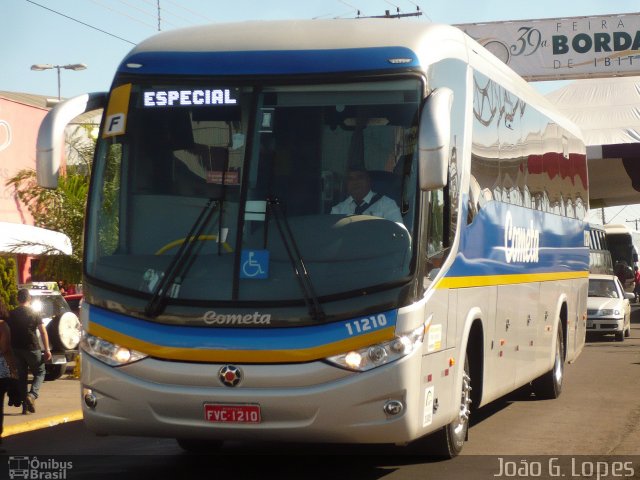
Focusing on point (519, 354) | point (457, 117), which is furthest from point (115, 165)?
point (519, 354)

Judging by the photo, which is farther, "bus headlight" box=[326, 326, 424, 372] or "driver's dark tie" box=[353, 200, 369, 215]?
"driver's dark tie" box=[353, 200, 369, 215]

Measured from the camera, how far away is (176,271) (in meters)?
8.99

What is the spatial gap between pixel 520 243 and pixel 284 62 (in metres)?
4.96

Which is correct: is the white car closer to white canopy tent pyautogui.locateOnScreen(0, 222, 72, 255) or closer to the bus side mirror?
white canopy tent pyautogui.locateOnScreen(0, 222, 72, 255)

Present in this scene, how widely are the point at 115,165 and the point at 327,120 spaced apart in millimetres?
1630

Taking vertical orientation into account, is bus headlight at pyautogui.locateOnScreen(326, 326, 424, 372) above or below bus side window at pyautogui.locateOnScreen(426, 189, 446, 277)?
below

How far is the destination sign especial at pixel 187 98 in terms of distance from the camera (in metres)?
9.36

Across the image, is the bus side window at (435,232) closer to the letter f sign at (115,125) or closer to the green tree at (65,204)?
the letter f sign at (115,125)

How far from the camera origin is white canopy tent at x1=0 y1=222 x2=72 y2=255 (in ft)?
65.6

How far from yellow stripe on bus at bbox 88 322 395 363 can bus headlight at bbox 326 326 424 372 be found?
0.04 metres

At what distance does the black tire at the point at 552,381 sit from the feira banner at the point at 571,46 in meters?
21.4

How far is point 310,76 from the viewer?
9.28m

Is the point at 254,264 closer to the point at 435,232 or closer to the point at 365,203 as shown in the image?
the point at 365,203

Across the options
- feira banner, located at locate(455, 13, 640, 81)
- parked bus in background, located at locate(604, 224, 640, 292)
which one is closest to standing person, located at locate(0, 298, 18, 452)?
feira banner, located at locate(455, 13, 640, 81)
